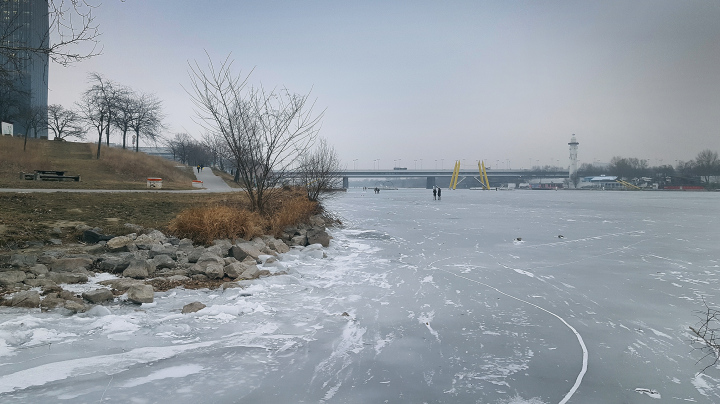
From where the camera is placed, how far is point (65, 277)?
5504 mm

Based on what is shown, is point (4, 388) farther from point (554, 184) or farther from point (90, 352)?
point (554, 184)

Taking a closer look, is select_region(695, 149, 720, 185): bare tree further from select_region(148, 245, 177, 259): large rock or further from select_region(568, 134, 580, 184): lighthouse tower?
select_region(148, 245, 177, 259): large rock

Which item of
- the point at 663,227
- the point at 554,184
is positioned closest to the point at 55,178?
the point at 663,227

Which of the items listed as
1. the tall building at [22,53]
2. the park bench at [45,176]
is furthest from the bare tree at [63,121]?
the park bench at [45,176]

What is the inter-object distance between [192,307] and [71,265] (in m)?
2.60

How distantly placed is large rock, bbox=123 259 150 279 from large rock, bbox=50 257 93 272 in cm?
56

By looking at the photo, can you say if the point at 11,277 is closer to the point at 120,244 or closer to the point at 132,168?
the point at 120,244

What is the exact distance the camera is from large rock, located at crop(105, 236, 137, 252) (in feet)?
24.1

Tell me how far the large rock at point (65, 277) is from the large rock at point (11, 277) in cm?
27

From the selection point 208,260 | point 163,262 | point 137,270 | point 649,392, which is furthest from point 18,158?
point 649,392

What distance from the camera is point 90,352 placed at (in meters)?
3.59

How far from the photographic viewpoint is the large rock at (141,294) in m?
4.88

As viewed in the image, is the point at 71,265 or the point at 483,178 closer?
the point at 71,265

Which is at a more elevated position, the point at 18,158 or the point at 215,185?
the point at 18,158
